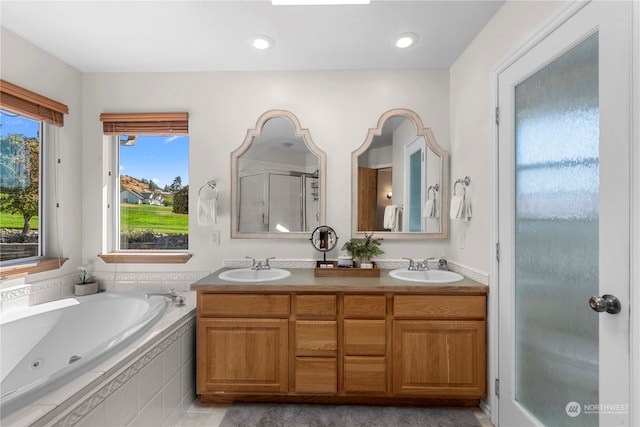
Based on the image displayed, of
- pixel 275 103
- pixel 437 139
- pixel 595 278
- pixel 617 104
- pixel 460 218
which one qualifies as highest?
pixel 275 103

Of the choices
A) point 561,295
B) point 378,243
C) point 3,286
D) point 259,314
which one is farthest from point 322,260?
point 3,286

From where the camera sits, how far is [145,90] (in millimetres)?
2521

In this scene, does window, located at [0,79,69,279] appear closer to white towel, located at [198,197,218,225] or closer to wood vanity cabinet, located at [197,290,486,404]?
white towel, located at [198,197,218,225]

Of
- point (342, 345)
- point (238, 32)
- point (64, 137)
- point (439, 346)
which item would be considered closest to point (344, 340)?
point (342, 345)

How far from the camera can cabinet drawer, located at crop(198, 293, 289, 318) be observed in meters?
1.93

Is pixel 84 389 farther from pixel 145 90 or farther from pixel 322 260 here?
pixel 145 90

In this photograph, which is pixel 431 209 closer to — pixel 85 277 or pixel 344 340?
pixel 344 340

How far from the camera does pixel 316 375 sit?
1.92 meters

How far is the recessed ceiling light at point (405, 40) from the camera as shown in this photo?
2.00 m

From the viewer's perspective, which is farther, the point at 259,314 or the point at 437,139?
the point at 437,139

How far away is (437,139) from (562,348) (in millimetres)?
1661

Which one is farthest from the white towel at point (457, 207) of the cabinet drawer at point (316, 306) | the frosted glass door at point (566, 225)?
the cabinet drawer at point (316, 306)

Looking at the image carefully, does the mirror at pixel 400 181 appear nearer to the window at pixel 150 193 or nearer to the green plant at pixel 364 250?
the green plant at pixel 364 250

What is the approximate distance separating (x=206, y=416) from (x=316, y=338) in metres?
0.85
